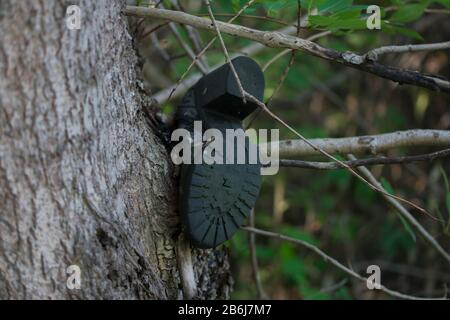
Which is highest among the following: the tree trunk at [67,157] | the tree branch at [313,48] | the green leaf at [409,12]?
the green leaf at [409,12]

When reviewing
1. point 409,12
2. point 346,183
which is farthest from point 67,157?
point 346,183

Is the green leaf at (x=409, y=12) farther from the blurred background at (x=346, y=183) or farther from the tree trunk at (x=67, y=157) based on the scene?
the blurred background at (x=346, y=183)

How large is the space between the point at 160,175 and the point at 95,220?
23cm

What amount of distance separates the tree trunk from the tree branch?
12 cm

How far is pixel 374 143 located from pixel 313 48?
0.98 ft

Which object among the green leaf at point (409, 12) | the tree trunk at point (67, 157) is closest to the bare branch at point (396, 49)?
the green leaf at point (409, 12)

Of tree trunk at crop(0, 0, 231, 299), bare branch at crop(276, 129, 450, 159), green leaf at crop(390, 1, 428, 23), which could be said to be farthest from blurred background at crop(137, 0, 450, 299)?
tree trunk at crop(0, 0, 231, 299)

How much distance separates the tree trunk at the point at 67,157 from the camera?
943 mm

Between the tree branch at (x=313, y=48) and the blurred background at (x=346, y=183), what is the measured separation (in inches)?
46.5

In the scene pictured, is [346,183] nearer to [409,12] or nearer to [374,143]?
[409,12]

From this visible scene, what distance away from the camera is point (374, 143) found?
54.2 inches

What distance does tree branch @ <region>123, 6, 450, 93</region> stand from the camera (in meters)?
1.16
